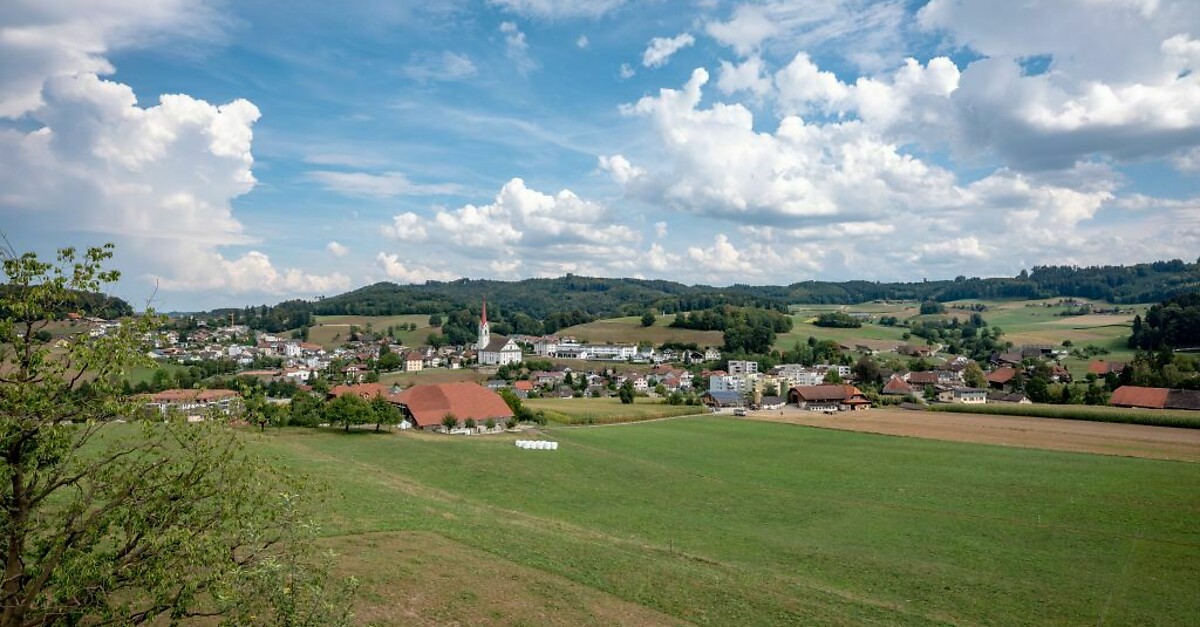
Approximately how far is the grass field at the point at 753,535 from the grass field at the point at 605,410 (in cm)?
2262

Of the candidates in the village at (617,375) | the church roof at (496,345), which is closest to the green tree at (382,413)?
the village at (617,375)

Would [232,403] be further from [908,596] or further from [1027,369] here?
[1027,369]

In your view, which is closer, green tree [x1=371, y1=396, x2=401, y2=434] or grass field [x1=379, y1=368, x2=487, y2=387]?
green tree [x1=371, y1=396, x2=401, y2=434]

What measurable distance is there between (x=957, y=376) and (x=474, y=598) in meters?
136

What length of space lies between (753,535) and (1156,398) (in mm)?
81381

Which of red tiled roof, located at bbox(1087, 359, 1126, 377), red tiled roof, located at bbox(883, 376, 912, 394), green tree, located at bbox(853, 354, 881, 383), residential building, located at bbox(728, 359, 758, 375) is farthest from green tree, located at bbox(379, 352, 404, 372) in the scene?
red tiled roof, located at bbox(1087, 359, 1126, 377)

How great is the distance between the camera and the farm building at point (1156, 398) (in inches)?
3145

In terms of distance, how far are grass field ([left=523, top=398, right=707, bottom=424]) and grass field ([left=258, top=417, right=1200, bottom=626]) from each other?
74.2ft

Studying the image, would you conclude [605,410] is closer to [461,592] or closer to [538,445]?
[538,445]

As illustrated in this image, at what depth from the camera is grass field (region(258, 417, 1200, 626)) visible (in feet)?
65.7

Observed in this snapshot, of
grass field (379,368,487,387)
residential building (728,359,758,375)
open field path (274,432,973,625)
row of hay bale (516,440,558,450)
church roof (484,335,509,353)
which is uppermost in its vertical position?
church roof (484,335,509,353)

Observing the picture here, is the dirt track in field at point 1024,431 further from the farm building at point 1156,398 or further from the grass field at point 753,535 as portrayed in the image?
the farm building at point 1156,398

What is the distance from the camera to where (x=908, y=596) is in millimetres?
23062

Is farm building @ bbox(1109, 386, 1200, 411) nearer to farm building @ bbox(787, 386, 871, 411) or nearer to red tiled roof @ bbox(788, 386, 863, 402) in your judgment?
farm building @ bbox(787, 386, 871, 411)
